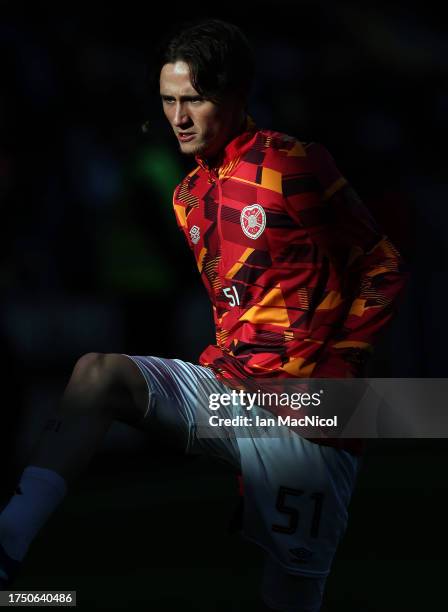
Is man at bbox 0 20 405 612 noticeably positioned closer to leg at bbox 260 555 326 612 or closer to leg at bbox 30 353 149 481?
leg at bbox 260 555 326 612

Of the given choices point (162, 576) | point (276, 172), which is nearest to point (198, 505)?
point (162, 576)

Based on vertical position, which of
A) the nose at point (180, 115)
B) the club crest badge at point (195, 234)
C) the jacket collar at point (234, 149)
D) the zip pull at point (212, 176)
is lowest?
the club crest badge at point (195, 234)

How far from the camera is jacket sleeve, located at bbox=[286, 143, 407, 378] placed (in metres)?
3.20

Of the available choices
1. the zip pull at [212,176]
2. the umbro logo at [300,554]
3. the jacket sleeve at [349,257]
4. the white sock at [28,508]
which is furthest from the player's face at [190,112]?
the umbro logo at [300,554]

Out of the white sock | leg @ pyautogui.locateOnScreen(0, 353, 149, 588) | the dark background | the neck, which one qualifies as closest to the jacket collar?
the neck

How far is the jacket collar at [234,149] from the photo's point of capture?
3.29 m

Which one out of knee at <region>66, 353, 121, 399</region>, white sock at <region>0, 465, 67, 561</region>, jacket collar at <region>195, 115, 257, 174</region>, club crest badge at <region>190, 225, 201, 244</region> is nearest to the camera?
white sock at <region>0, 465, 67, 561</region>

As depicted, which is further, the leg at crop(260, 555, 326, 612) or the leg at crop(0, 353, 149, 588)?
the leg at crop(260, 555, 326, 612)

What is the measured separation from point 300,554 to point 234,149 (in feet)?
3.52

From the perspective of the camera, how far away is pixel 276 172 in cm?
323

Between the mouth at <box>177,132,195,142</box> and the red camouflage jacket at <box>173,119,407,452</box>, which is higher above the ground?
the mouth at <box>177,132,195,142</box>

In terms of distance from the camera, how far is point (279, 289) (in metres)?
3.22

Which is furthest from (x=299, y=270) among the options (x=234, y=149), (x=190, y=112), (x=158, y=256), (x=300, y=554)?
(x=158, y=256)

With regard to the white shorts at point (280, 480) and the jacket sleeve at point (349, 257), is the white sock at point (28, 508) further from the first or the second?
the jacket sleeve at point (349, 257)
